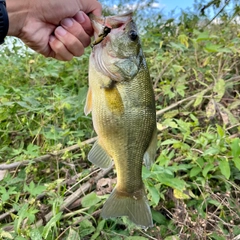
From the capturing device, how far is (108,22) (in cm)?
160

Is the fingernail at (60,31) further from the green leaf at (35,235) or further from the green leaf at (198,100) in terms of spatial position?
the green leaf at (198,100)

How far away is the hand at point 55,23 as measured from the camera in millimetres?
1794

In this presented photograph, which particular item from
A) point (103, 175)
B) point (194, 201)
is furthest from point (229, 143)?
point (103, 175)

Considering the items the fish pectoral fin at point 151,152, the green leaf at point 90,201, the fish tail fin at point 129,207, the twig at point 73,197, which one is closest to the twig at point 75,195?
the twig at point 73,197

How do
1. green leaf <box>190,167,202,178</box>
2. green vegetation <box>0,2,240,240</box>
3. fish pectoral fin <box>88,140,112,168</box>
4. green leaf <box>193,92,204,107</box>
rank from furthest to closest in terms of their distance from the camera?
green leaf <box>193,92,204,107</box>, green leaf <box>190,167,202,178</box>, green vegetation <box>0,2,240,240</box>, fish pectoral fin <box>88,140,112,168</box>

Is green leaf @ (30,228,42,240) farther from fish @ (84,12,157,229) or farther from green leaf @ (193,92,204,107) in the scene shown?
green leaf @ (193,92,204,107)

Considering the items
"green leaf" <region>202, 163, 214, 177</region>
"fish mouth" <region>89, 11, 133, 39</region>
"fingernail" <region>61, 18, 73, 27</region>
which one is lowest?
"green leaf" <region>202, 163, 214, 177</region>

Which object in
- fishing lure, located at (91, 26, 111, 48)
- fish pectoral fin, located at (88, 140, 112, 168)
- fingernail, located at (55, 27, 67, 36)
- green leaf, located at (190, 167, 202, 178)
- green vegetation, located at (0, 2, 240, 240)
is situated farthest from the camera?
green leaf, located at (190, 167, 202, 178)

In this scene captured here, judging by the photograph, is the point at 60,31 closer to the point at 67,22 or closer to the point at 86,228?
the point at 67,22

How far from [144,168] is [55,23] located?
0.90 metres

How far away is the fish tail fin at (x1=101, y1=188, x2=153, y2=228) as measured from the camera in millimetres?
1768

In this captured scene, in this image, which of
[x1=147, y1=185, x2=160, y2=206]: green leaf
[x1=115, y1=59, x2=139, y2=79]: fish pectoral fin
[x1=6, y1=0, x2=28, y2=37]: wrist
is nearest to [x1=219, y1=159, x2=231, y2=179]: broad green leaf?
[x1=147, y1=185, x2=160, y2=206]: green leaf

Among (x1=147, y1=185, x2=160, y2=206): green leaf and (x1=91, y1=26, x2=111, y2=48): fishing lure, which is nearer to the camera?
(x1=91, y1=26, x2=111, y2=48): fishing lure

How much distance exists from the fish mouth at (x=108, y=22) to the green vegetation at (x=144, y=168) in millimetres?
793
